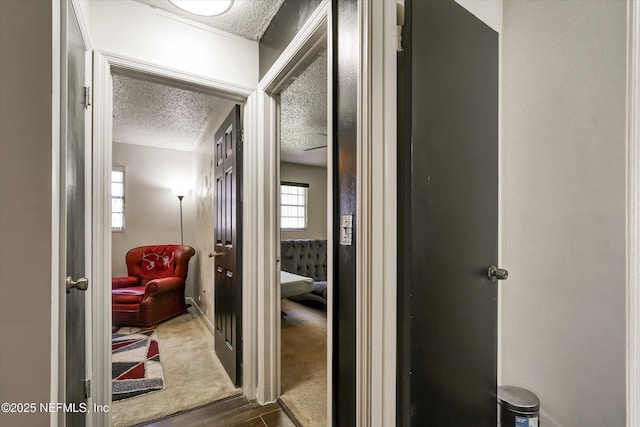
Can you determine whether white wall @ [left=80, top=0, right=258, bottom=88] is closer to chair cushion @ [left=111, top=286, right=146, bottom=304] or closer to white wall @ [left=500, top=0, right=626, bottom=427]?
white wall @ [left=500, top=0, right=626, bottom=427]

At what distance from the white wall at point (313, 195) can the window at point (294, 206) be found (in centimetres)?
9

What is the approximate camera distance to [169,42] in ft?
5.92

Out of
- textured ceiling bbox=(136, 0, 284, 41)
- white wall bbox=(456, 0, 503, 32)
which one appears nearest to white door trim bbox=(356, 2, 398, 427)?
white wall bbox=(456, 0, 503, 32)

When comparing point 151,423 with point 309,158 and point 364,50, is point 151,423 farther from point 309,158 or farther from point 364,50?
point 309,158

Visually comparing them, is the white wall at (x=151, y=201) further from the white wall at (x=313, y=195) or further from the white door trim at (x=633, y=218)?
the white door trim at (x=633, y=218)

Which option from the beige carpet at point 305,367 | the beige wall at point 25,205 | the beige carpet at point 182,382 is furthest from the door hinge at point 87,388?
the beige carpet at point 305,367

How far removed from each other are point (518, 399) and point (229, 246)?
1.99m

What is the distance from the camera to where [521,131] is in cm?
152

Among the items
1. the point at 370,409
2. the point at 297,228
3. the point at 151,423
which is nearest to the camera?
the point at 370,409

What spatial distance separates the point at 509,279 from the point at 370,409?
1.11 m

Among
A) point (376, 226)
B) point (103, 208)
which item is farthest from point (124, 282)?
point (376, 226)

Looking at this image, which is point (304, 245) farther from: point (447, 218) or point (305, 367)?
point (447, 218)

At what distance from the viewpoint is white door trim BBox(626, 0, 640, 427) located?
0.84 metres

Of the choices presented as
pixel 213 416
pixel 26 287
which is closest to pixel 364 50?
pixel 26 287
